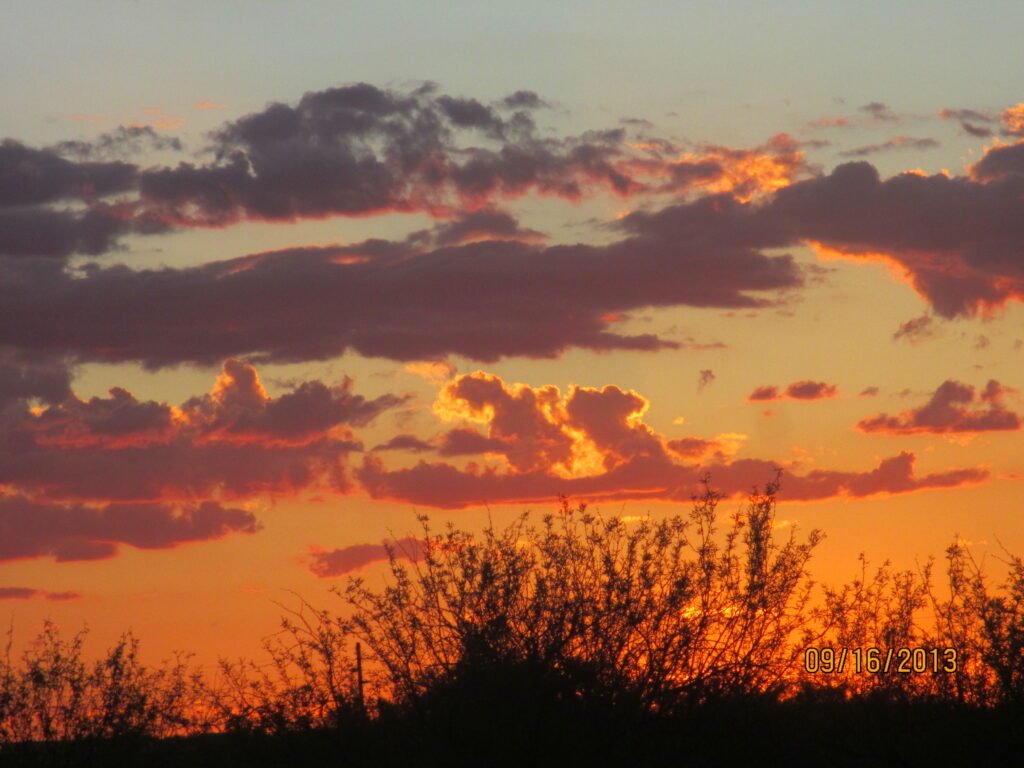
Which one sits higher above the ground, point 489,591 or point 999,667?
point 489,591

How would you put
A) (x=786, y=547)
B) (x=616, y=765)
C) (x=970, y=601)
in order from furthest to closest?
(x=970, y=601), (x=786, y=547), (x=616, y=765)

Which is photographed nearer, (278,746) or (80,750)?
(278,746)

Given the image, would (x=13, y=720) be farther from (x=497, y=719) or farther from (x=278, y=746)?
(x=497, y=719)

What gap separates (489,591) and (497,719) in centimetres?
225

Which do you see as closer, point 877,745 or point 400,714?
point 400,714

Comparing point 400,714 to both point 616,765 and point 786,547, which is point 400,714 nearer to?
point 616,765

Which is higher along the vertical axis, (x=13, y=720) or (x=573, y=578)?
(x=573, y=578)

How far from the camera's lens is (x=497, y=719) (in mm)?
23984

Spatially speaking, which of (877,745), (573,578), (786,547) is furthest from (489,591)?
(877,745)

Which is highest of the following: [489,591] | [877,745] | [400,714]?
[489,591]

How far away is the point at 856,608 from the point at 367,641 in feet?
35.2

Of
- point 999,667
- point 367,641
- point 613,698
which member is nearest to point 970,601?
point 999,667

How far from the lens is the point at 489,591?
24.5 metres

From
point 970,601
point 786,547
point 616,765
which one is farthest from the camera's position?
point 970,601
